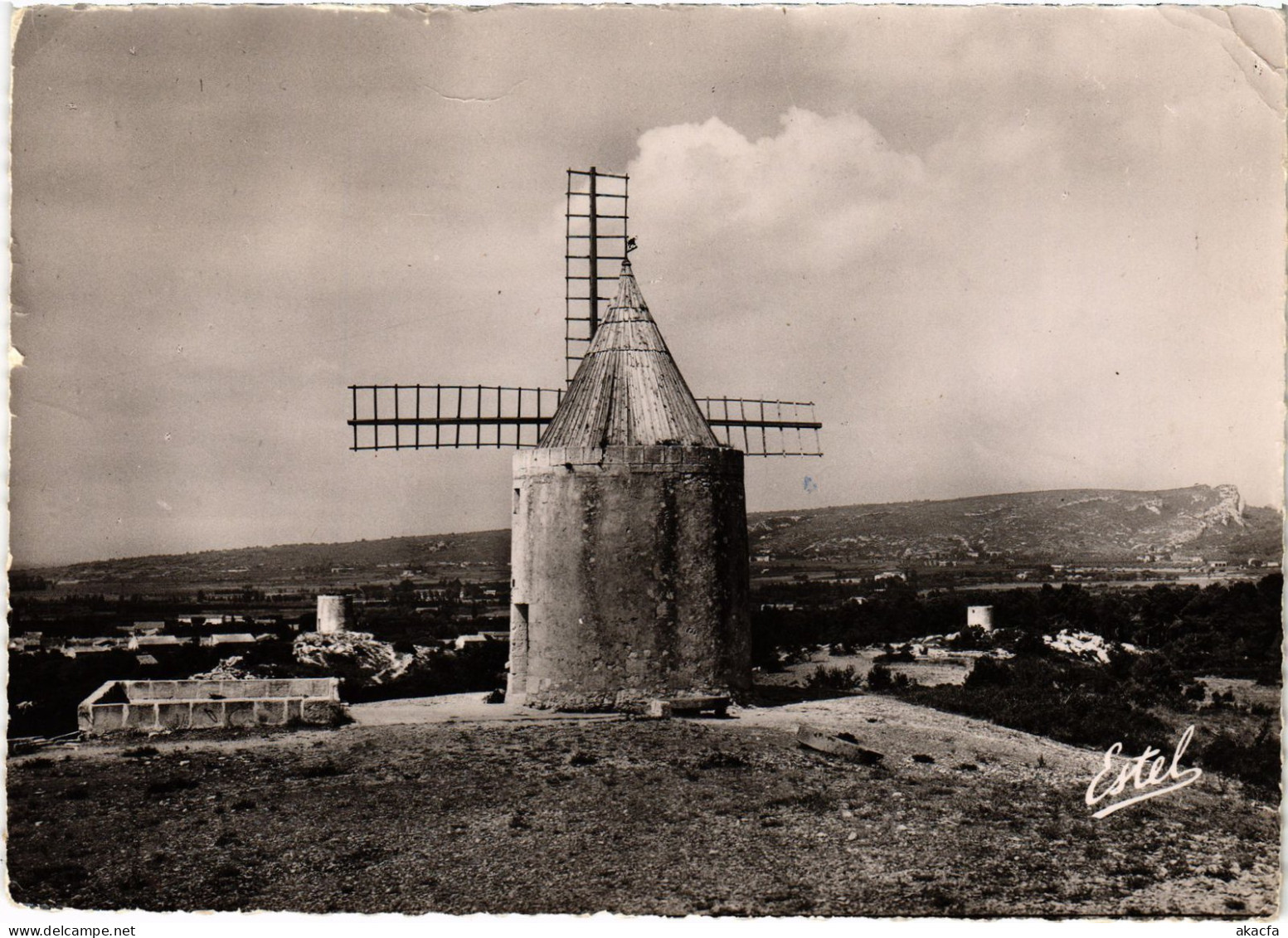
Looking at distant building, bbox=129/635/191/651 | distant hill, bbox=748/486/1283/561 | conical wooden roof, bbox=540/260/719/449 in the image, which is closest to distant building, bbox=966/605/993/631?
distant hill, bbox=748/486/1283/561

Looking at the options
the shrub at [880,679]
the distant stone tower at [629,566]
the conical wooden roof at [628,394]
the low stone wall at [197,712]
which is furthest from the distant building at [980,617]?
the low stone wall at [197,712]

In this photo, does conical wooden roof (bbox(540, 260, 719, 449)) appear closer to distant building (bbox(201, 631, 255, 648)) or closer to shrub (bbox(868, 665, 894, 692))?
shrub (bbox(868, 665, 894, 692))

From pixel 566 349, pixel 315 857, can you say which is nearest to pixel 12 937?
pixel 315 857

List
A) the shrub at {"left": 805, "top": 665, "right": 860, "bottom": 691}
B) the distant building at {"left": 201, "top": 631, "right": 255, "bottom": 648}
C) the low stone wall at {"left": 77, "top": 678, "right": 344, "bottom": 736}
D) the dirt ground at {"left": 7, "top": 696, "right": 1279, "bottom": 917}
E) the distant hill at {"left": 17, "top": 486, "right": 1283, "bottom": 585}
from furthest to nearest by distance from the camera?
the distant building at {"left": 201, "top": 631, "right": 255, "bottom": 648}, the distant hill at {"left": 17, "top": 486, "right": 1283, "bottom": 585}, the shrub at {"left": 805, "top": 665, "right": 860, "bottom": 691}, the low stone wall at {"left": 77, "top": 678, "right": 344, "bottom": 736}, the dirt ground at {"left": 7, "top": 696, "right": 1279, "bottom": 917}

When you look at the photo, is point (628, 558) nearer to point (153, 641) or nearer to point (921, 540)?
point (153, 641)

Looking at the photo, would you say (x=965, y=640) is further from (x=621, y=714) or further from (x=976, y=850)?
(x=976, y=850)

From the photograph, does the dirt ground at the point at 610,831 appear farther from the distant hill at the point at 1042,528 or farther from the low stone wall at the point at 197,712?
the distant hill at the point at 1042,528
